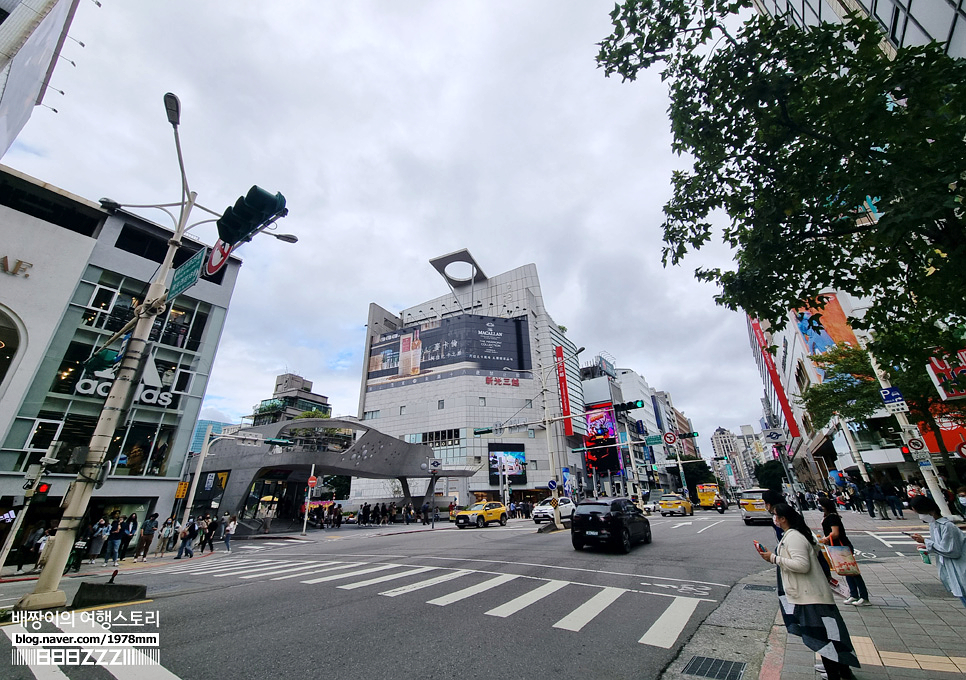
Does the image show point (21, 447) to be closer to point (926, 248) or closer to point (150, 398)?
point (150, 398)

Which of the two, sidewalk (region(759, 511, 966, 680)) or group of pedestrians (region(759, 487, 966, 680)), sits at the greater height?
group of pedestrians (region(759, 487, 966, 680))

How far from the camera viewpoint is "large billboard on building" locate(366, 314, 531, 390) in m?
64.2

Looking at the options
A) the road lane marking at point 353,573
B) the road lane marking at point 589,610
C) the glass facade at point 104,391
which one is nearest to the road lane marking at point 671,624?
the road lane marking at point 589,610

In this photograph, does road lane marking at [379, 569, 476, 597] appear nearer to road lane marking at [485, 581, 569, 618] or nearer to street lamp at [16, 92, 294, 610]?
road lane marking at [485, 581, 569, 618]

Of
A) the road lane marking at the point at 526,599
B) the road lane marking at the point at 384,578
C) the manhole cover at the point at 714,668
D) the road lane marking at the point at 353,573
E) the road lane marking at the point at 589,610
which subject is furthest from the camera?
the road lane marking at the point at 353,573

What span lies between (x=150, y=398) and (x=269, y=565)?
14346 millimetres

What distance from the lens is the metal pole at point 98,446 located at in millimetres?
6156

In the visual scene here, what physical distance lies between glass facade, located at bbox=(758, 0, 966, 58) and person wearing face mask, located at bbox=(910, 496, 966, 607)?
6746 mm

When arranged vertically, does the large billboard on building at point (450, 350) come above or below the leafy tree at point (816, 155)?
above

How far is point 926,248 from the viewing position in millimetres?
5242

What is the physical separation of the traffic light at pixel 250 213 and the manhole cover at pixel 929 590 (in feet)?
38.9

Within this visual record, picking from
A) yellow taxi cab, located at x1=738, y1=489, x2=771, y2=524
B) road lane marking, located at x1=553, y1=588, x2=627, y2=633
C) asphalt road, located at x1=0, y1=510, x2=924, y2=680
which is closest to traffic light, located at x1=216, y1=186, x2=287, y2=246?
asphalt road, located at x1=0, y1=510, x2=924, y2=680

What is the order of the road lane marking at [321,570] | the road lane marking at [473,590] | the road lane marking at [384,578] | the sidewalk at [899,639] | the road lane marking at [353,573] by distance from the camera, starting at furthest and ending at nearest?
the road lane marking at [321,570] → the road lane marking at [353,573] → the road lane marking at [384,578] → the road lane marking at [473,590] → the sidewalk at [899,639]

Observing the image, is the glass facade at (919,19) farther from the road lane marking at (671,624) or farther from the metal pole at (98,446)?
the metal pole at (98,446)
